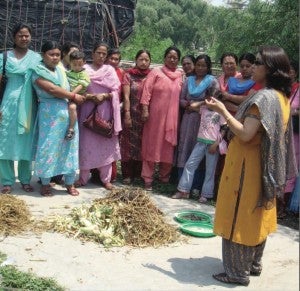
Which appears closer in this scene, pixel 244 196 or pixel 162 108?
pixel 244 196

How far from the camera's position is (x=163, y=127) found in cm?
625

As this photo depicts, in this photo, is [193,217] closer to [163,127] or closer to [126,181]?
[163,127]

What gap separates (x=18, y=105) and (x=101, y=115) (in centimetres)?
107

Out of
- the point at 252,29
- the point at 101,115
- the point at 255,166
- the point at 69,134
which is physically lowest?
the point at 69,134

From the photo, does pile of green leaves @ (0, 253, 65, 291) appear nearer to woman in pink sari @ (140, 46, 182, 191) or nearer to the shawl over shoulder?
the shawl over shoulder

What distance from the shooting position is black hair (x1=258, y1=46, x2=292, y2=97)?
3320 mm

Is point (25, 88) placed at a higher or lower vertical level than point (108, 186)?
higher

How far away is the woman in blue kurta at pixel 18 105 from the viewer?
5355mm

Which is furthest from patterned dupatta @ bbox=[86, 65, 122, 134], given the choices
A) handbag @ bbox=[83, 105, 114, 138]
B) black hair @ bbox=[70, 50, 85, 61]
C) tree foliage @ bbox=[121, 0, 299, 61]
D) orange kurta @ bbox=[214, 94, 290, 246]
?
orange kurta @ bbox=[214, 94, 290, 246]

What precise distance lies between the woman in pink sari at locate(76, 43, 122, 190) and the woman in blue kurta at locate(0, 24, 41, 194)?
0.71 m

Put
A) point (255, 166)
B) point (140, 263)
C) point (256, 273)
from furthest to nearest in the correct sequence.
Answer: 1. point (140, 263)
2. point (256, 273)
3. point (255, 166)

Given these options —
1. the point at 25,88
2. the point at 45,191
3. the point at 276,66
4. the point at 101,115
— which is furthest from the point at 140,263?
the point at 25,88

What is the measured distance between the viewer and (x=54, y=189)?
19.9 ft

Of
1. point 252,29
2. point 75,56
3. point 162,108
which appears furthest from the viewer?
point 252,29
